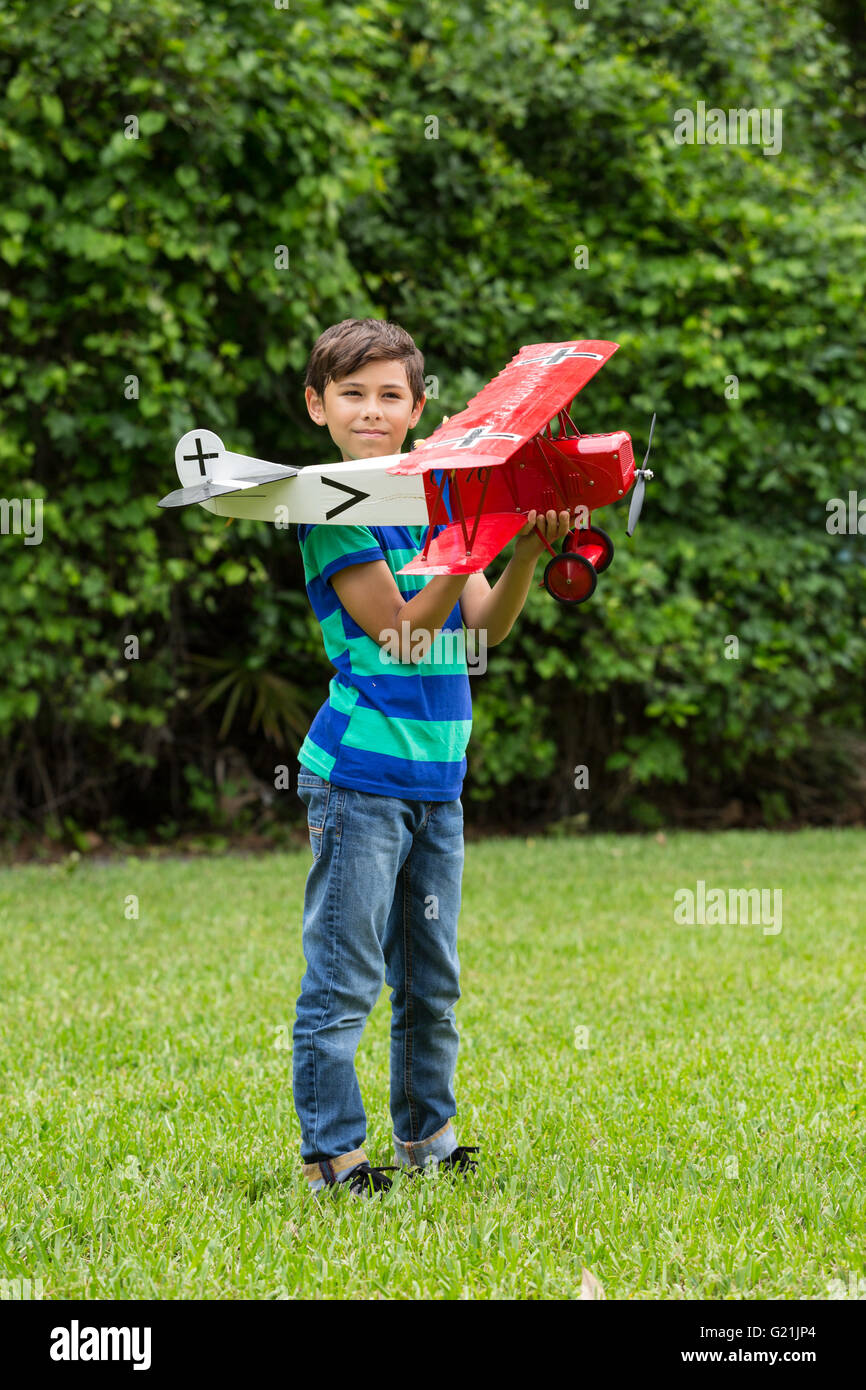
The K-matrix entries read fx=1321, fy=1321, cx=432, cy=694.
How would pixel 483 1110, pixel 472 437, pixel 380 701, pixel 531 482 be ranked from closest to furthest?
1. pixel 472 437
2. pixel 531 482
3. pixel 380 701
4. pixel 483 1110

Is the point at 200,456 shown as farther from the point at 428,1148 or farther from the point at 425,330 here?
the point at 425,330

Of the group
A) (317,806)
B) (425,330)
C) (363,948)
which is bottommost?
(363,948)

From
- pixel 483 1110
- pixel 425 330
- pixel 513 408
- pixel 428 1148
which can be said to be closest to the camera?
pixel 513 408

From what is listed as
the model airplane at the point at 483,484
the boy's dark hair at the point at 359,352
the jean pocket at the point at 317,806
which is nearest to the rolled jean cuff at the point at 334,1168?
the jean pocket at the point at 317,806

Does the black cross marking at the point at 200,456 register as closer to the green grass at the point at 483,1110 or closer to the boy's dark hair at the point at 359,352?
the boy's dark hair at the point at 359,352

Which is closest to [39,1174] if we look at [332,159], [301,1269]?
[301,1269]

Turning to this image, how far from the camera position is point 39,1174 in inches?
107

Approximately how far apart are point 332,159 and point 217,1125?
16.3 ft

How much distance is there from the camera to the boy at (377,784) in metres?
2.51

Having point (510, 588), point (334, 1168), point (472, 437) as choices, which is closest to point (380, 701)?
point (510, 588)

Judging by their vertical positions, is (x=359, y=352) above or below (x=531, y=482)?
above

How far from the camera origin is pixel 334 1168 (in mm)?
2533

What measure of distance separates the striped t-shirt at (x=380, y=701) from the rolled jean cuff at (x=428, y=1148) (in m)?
0.71

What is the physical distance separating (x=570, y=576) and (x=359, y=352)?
625 mm
